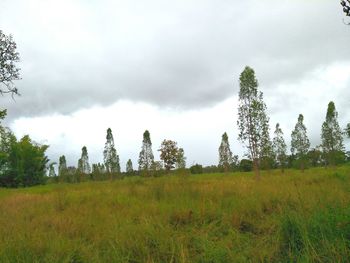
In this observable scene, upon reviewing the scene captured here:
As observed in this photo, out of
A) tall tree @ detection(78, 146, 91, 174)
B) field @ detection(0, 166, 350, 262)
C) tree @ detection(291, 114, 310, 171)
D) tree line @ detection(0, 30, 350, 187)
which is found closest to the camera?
field @ detection(0, 166, 350, 262)

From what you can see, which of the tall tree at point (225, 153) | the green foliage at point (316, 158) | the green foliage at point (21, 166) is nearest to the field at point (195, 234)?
the green foliage at point (21, 166)

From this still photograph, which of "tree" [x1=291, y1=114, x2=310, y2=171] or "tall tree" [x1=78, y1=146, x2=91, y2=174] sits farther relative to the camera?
"tall tree" [x1=78, y1=146, x2=91, y2=174]

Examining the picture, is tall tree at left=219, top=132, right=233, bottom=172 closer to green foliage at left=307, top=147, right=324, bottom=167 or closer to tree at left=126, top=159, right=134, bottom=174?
green foliage at left=307, top=147, right=324, bottom=167

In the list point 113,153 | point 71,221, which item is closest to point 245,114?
point 71,221

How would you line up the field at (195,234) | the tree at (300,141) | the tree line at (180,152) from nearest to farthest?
1. the field at (195,234)
2. the tree line at (180,152)
3. the tree at (300,141)

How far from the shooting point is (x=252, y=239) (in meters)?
4.56

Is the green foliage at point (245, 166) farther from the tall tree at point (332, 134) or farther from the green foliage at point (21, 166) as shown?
the green foliage at point (21, 166)

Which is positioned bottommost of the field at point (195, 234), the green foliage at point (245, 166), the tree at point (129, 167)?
the field at point (195, 234)

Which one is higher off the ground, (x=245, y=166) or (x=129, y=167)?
(x=129, y=167)

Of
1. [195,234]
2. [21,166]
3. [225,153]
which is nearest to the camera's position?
[195,234]

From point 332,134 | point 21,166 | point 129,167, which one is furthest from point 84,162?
point 332,134

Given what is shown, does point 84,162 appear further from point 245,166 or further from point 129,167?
point 245,166

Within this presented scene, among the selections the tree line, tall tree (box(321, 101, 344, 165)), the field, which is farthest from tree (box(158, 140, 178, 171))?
the field

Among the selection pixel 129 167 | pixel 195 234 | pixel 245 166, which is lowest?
pixel 195 234
